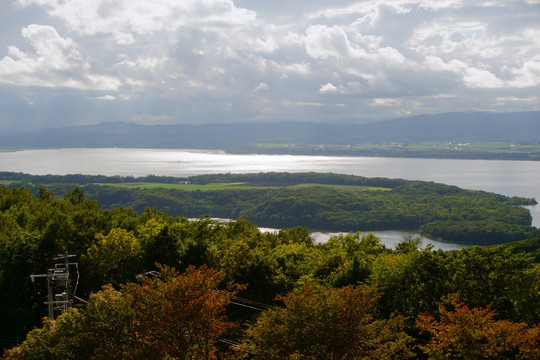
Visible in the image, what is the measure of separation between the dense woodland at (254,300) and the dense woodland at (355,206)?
60175mm

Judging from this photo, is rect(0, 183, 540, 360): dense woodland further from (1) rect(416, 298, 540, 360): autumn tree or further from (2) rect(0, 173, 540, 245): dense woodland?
(2) rect(0, 173, 540, 245): dense woodland

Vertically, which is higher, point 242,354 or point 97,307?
point 97,307

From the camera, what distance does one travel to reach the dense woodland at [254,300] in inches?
531

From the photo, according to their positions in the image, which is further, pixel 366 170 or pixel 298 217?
pixel 366 170

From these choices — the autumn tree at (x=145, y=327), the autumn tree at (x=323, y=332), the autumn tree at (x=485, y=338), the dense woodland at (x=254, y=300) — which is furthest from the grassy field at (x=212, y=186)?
the autumn tree at (x=485, y=338)

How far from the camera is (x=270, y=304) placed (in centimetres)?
2364

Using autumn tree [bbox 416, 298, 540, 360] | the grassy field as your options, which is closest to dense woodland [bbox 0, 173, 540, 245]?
the grassy field

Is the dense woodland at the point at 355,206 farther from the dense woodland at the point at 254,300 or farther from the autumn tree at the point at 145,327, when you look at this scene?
the autumn tree at the point at 145,327

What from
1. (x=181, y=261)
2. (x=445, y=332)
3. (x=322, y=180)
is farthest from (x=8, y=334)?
(x=322, y=180)

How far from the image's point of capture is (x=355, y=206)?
110m

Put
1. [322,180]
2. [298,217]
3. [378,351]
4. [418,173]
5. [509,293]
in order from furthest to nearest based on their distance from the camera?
[418,173] → [322,180] → [298,217] → [509,293] → [378,351]

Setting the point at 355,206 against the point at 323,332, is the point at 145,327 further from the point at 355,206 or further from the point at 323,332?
the point at 355,206

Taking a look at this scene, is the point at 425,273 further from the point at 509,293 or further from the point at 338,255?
the point at 338,255

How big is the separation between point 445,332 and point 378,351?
1900 mm
